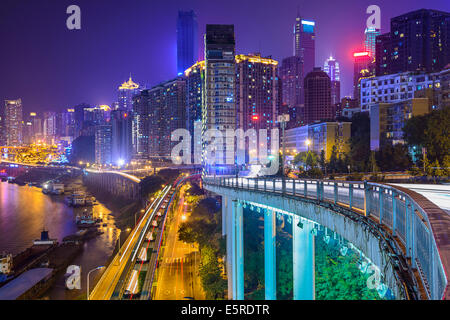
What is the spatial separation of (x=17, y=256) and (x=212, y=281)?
28.1m

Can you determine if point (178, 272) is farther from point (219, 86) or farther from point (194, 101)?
point (194, 101)

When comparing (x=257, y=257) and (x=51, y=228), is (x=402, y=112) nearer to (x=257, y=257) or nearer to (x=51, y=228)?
(x=257, y=257)

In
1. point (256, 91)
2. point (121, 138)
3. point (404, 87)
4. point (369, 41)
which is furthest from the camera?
point (121, 138)

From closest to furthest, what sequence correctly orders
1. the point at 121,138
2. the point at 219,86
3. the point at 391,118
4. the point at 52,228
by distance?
the point at 391,118 < the point at 52,228 < the point at 219,86 < the point at 121,138

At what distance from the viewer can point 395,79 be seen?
5631cm

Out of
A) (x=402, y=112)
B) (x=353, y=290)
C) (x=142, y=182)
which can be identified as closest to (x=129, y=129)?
(x=142, y=182)

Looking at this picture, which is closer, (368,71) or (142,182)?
(142,182)

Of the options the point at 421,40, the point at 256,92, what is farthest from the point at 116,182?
the point at 421,40

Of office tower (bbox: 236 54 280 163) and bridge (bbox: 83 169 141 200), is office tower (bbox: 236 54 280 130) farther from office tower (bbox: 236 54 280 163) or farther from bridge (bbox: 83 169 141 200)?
bridge (bbox: 83 169 141 200)

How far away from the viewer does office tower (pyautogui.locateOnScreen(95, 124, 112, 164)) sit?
177125 mm

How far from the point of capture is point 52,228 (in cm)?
5612

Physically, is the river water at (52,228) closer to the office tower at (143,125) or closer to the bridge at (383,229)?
the bridge at (383,229)

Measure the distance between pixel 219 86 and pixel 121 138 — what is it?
11845 centimetres

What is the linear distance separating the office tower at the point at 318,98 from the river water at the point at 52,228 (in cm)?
9350
